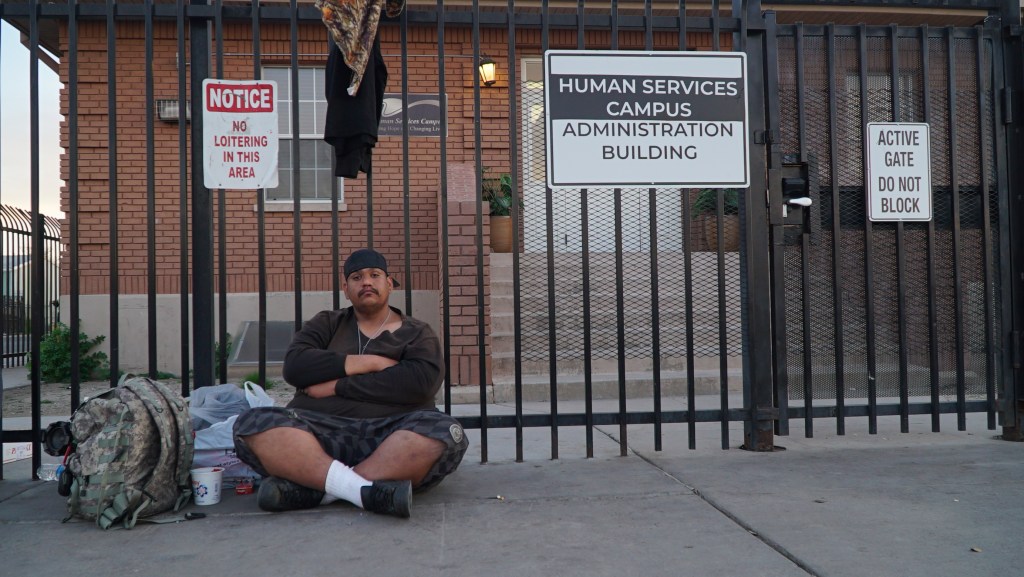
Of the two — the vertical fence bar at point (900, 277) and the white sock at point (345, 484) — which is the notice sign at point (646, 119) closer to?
the vertical fence bar at point (900, 277)

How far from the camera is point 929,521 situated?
12.3 ft

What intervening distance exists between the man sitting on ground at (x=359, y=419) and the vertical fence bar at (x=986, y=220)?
3.71 metres

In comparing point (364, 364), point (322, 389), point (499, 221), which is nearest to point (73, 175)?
point (322, 389)

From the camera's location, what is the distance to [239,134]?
4797 millimetres

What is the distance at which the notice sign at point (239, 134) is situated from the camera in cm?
476

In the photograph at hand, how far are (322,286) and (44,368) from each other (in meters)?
3.36

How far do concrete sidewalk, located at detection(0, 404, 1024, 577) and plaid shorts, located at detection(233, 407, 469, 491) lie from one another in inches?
9.8

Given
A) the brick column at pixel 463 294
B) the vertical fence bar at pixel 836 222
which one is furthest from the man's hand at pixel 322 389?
the brick column at pixel 463 294

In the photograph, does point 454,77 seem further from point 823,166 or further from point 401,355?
point 401,355

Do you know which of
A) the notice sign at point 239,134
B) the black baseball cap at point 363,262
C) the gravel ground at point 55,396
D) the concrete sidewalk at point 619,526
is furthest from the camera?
the gravel ground at point 55,396

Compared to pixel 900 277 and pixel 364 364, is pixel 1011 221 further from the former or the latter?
pixel 364 364

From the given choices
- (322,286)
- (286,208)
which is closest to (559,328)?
(322,286)

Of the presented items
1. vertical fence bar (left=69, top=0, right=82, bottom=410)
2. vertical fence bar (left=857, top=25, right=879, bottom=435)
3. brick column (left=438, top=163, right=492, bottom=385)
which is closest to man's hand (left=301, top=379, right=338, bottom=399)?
vertical fence bar (left=69, top=0, right=82, bottom=410)

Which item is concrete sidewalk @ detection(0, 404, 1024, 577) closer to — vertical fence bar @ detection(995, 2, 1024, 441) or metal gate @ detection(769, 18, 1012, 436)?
vertical fence bar @ detection(995, 2, 1024, 441)
